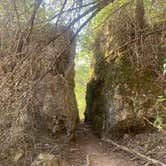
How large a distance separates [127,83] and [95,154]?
229 centimetres

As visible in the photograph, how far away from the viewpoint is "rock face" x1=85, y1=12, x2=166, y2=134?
9.20m

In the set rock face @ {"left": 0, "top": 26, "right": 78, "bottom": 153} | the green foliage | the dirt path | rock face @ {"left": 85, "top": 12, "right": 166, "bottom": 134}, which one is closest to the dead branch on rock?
the dirt path

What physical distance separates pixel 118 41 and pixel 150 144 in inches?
138

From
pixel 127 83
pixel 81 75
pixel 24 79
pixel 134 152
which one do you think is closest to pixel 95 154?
pixel 134 152

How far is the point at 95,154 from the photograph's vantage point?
28.6 ft

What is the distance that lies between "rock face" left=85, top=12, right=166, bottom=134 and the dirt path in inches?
21.3

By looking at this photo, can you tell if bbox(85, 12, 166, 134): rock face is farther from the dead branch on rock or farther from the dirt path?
the dirt path

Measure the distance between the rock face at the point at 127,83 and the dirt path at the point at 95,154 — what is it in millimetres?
541

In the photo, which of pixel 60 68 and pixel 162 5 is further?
pixel 60 68

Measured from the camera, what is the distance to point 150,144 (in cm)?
803

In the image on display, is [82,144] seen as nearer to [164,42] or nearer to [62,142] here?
[62,142]

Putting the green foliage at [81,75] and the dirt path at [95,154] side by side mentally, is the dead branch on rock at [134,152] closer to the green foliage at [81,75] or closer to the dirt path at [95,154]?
the dirt path at [95,154]

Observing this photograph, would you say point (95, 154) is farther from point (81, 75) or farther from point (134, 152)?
point (81, 75)

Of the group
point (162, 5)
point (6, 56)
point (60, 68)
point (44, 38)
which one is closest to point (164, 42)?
point (162, 5)
